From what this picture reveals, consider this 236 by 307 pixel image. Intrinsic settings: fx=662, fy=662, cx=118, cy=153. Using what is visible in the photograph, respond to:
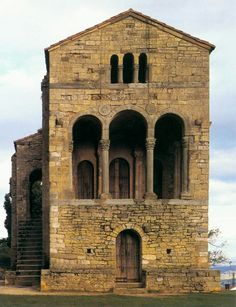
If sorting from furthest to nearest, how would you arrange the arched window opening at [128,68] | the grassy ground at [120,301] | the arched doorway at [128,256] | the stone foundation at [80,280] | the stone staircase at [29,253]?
the stone staircase at [29,253], the arched window opening at [128,68], the arched doorway at [128,256], the stone foundation at [80,280], the grassy ground at [120,301]

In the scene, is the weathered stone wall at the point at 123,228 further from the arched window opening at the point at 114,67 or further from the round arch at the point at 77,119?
the arched window opening at the point at 114,67

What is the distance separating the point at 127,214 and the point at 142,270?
241 centimetres

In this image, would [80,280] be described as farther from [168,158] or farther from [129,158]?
[168,158]

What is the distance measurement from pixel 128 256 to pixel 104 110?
6.30 meters

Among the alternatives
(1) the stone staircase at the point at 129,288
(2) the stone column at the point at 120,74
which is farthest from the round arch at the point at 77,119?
(1) the stone staircase at the point at 129,288

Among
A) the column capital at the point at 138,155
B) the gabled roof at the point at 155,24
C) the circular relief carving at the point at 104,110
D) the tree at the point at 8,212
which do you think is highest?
the gabled roof at the point at 155,24

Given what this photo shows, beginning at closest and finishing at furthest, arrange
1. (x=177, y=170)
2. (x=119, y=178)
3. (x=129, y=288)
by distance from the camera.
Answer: (x=129, y=288) → (x=177, y=170) → (x=119, y=178)

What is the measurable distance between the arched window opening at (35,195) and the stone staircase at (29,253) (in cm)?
186

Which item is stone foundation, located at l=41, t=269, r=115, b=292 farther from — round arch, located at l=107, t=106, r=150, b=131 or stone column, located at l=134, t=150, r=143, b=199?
round arch, located at l=107, t=106, r=150, b=131

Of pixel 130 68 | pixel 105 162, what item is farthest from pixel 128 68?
pixel 105 162

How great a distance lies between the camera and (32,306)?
21281 millimetres

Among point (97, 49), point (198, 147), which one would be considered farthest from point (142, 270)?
point (97, 49)

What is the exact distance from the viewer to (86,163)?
32.3 meters

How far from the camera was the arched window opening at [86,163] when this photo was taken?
104ft
